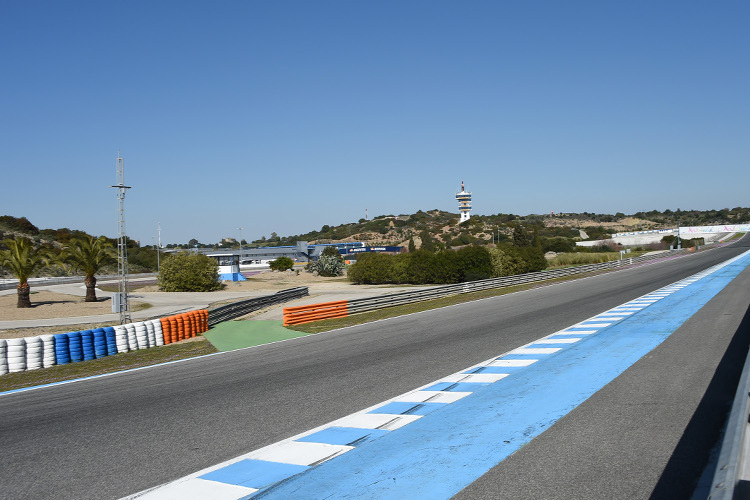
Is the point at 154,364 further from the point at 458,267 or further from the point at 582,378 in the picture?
the point at 458,267

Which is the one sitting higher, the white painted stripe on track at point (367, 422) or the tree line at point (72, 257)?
the tree line at point (72, 257)

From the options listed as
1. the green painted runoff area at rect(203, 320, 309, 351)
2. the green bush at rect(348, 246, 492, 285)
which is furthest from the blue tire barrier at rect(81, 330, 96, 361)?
the green bush at rect(348, 246, 492, 285)

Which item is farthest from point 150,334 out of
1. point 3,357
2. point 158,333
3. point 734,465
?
point 734,465

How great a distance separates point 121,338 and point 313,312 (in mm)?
8617

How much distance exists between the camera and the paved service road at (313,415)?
21.2 ft

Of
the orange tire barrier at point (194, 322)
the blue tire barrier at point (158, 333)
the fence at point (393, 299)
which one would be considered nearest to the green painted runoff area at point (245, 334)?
the orange tire barrier at point (194, 322)

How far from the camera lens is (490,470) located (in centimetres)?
650

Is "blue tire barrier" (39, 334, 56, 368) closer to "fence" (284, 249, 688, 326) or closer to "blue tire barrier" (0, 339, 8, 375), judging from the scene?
"blue tire barrier" (0, 339, 8, 375)

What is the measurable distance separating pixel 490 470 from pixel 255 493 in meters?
2.67

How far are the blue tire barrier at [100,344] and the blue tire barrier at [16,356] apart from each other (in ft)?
7.49

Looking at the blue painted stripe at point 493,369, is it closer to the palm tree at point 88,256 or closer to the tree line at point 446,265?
the palm tree at point 88,256

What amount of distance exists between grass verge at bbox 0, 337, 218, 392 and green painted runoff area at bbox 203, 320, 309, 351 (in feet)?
2.36

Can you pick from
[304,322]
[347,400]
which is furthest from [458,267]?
[347,400]

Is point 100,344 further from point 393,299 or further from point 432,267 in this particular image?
point 432,267
